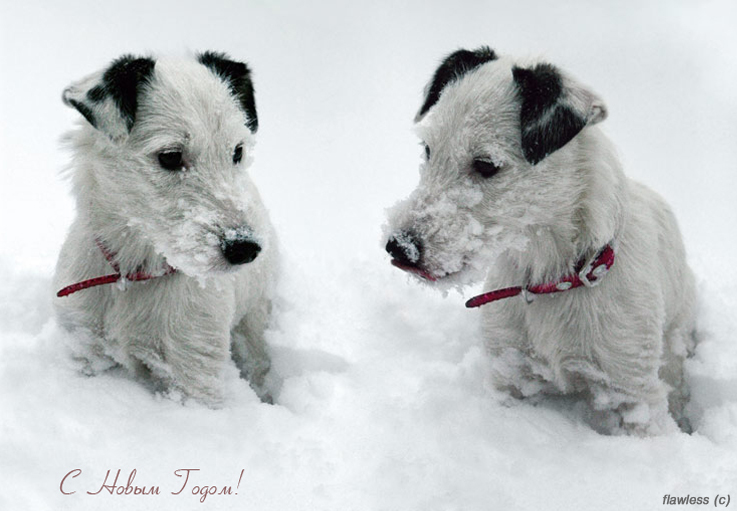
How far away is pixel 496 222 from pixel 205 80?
162 cm

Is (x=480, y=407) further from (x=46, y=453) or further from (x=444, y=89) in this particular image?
(x=46, y=453)

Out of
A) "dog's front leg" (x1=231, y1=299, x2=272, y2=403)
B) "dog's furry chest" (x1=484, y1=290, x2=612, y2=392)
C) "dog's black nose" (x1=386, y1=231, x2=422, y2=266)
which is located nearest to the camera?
"dog's black nose" (x1=386, y1=231, x2=422, y2=266)

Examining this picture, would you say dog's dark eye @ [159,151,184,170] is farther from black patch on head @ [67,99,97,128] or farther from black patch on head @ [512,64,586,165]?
black patch on head @ [512,64,586,165]

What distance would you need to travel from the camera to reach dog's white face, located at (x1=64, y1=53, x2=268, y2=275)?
3406mm

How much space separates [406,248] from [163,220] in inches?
45.1

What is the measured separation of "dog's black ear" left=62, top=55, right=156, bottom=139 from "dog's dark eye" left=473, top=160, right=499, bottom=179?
1.63 meters

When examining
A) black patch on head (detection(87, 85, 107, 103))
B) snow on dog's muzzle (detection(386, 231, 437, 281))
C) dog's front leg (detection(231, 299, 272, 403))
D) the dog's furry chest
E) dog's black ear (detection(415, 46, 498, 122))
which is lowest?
dog's front leg (detection(231, 299, 272, 403))

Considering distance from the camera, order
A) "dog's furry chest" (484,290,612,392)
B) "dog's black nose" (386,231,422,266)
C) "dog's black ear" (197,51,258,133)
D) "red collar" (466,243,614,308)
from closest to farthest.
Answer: "dog's black nose" (386,231,422,266), "red collar" (466,243,614,308), "dog's furry chest" (484,290,612,392), "dog's black ear" (197,51,258,133)

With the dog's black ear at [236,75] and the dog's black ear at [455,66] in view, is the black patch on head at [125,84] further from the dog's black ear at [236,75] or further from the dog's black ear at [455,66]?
the dog's black ear at [455,66]

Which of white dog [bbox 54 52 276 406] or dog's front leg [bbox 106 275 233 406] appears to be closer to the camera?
white dog [bbox 54 52 276 406]

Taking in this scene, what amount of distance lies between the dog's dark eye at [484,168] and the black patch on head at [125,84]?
1630 mm

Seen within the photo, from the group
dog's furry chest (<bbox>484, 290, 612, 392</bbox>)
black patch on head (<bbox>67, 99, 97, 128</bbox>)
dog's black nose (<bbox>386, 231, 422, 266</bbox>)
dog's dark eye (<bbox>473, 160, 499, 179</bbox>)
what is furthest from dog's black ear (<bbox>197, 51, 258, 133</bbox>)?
dog's furry chest (<bbox>484, 290, 612, 392</bbox>)

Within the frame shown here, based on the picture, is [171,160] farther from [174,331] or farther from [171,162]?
[174,331]

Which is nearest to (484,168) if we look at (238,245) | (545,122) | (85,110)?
(545,122)
